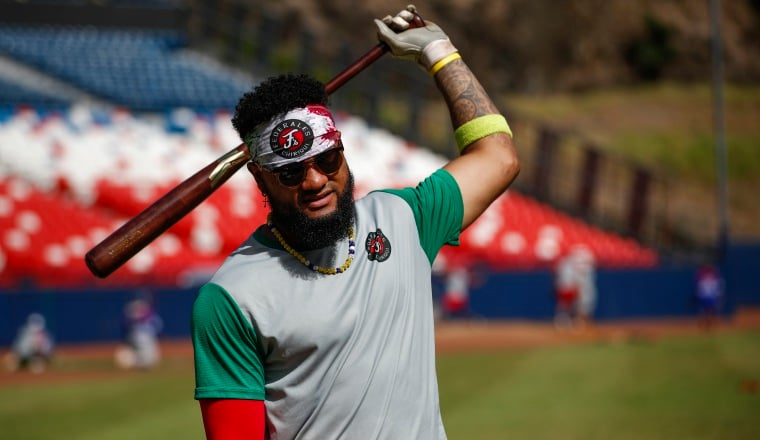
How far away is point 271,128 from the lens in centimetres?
296

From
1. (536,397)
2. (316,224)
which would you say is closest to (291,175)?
(316,224)

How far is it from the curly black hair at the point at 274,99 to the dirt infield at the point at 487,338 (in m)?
13.9

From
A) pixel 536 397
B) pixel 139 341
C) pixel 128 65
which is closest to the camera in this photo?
pixel 536 397

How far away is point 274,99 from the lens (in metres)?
2.98

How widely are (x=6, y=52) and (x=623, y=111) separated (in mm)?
25732

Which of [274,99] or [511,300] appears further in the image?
[511,300]

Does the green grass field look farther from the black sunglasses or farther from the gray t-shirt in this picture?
the black sunglasses

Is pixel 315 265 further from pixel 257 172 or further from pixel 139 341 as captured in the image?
pixel 139 341

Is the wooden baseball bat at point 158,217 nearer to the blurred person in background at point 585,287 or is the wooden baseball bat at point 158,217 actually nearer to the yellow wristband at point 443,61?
the yellow wristband at point 443,61

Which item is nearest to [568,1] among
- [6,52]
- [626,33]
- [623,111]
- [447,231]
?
[626,33]

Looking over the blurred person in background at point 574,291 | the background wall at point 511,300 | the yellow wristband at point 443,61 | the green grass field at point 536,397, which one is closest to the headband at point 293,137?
the yellow wristband at point 443,61

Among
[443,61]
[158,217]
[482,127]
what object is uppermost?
[443,61]

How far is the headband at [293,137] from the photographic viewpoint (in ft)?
9.61

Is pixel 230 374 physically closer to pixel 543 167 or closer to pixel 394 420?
pixel 394 420
